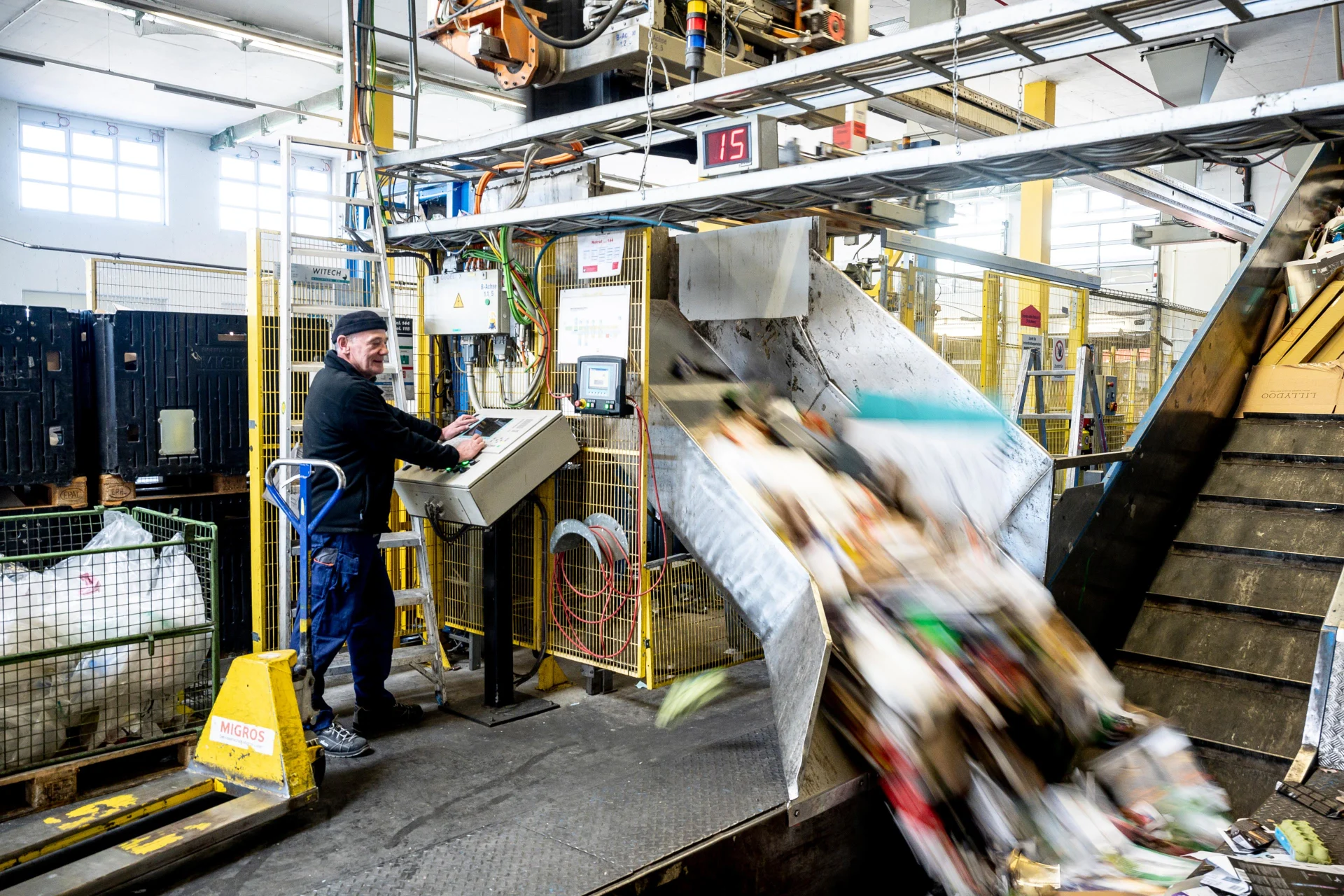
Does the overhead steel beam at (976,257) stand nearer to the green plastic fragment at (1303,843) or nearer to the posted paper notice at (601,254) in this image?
the posted paper notice at (601,254)

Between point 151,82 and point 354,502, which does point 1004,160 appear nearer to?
point 354,502

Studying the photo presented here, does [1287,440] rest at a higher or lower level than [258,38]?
lower

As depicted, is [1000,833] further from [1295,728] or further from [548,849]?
[548,849]

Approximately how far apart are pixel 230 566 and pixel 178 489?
1.65 ft

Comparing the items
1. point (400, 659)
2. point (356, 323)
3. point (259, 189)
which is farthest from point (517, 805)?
point (259, 189)

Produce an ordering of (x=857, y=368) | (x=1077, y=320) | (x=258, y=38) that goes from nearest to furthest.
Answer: (x=857, y=368) < (x=1077, y=320) < (x=258, y=38)

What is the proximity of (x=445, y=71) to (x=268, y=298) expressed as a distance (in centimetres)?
777

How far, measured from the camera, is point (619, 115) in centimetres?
341

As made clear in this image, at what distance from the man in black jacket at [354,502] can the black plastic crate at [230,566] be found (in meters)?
1.42

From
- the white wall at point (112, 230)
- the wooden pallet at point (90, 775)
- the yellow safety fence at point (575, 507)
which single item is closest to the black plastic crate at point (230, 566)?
the yellow safety fence at point (575, 507)

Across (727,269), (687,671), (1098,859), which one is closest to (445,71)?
(727,269)

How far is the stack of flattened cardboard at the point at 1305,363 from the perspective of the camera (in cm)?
409

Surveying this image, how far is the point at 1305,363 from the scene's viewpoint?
4266 mm

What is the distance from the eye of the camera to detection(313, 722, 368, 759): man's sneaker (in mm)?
3605
